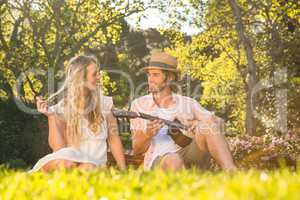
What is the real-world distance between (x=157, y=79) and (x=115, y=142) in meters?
0.95

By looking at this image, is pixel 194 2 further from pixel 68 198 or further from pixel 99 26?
pixel 68 198

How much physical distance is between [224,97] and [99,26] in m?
13.3

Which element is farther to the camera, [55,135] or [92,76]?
[92,76]

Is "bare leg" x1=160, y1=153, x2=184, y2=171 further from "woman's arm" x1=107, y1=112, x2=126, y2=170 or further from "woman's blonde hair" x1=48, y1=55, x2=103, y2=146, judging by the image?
"woman's blonde hair" x1=48, y1=55, x2=103, y2=146

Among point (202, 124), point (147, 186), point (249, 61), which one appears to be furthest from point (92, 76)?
point (249, 61)

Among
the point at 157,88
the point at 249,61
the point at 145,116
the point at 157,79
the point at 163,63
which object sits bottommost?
the point at 145,116

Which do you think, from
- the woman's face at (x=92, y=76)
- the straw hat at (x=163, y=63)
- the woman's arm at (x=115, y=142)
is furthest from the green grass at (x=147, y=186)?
the straw hat at (x=163, y=63)

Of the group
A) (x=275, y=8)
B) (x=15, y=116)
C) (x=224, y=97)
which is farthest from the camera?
(x=224, y=97)

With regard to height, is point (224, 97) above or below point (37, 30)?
below

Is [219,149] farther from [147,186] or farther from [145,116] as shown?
[147,186]

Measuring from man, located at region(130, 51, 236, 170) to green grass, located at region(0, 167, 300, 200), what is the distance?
2630 millimetres

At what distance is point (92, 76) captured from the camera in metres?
6.50

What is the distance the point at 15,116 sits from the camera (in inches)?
611

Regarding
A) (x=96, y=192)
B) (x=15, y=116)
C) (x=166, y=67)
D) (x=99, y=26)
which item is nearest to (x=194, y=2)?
(x=99, y=26)
